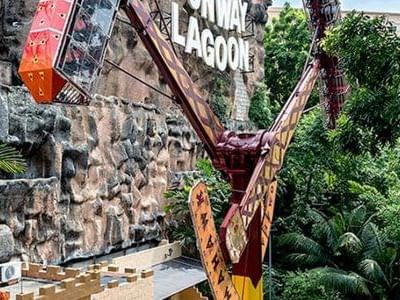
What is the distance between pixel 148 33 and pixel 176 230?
6818mm

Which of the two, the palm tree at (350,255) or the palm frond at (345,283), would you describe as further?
the palm tree at (350,255)

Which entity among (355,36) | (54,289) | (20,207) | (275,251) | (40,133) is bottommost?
(275,251)

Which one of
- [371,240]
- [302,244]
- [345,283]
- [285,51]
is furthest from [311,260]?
[285,51]

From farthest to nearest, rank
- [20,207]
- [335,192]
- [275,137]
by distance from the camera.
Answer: [335,192] → [20,207] → [275,137]

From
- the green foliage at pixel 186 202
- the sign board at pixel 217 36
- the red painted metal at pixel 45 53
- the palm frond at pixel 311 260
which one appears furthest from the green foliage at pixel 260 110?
the red painted metal at pixel 45 53

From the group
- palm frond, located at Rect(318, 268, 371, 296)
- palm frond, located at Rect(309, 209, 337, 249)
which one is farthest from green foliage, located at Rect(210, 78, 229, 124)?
palm frond, located at Rect(318, 268, 371, 296)

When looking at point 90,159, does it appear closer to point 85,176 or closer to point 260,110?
point 85,176

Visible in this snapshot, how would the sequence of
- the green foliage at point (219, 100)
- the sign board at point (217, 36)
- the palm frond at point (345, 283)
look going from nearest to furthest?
1. the palm frond at point (345, 283)
2. the sign board at point (217, 36)
3. the green foliage at point (219, 100)

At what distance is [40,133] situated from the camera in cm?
917

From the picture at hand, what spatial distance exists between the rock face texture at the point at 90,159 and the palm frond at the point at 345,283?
3406 millimetres

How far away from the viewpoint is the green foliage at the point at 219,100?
15625 millimetres

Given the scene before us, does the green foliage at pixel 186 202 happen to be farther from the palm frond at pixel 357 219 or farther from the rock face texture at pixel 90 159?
the palm frond at pixel 357 219

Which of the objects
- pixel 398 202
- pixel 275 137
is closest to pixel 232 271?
pixel 275 137

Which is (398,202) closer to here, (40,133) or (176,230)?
(176,230)
